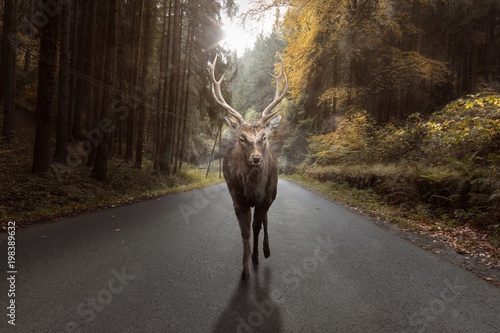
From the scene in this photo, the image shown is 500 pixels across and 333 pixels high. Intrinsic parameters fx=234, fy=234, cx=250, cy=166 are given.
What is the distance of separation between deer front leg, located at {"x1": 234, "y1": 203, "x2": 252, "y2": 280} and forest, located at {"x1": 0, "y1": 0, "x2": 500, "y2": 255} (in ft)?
15.3

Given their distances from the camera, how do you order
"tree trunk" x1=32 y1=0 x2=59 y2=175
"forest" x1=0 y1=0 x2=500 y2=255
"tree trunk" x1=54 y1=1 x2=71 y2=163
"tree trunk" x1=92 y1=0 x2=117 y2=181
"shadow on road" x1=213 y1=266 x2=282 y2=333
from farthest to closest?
"tree trunk" x1=92 y1=0 x2=117 y2=181 → "tree trunk" x1=54 y1=1 x2=71 y2=163 → "tree trunk" x1=32 y1=0 x2=59 y2=175 → "forest" x1=0 y1=0 x2=500 y2=255 → "shadow on road" x1=213 y1=266 x2=282 y2=333

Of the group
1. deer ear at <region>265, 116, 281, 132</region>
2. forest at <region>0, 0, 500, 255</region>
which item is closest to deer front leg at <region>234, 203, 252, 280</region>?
deer ear at <region>265, 116, 281, 132</region>

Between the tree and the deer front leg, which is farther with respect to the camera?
the tree

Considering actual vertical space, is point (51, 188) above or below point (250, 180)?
below

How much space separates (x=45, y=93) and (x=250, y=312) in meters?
9.80

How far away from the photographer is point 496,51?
1353cm

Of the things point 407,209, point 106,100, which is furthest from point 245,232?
point 106,100

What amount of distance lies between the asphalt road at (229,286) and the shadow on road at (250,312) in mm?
11

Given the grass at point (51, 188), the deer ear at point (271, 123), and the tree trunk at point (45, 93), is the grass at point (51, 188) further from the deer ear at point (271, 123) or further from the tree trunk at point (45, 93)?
the deer ear at point (271, 123)

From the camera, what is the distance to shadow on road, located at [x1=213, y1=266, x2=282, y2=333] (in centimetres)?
214

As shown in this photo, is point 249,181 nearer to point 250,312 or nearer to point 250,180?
point 250,180

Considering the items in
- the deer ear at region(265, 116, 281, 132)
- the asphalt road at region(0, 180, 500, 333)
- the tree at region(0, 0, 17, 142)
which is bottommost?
the asphalt road at region(0, 180, 500, 333)

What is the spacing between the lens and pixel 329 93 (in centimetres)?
1528

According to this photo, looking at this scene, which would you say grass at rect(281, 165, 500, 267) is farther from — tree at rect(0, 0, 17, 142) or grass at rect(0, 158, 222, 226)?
tree at rect(0, 0, 17, 142)
